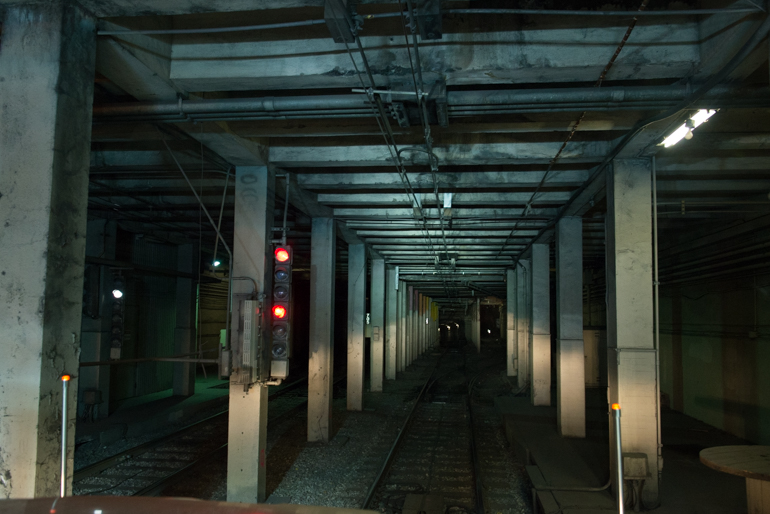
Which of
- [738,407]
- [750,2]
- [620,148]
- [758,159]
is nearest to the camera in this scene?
[750,2]

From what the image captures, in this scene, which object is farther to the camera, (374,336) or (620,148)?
(374,336)

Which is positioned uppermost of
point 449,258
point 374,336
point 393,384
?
point 449,258

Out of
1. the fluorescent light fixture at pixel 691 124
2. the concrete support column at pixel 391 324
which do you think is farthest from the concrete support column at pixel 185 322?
the fluorescent light fixture at pixel 691 124

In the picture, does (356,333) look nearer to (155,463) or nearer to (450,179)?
(155,463)

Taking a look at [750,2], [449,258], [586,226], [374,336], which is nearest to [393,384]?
[374,336]

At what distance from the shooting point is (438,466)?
35.3 feet

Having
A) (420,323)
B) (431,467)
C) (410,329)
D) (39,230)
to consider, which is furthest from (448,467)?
(420,323)

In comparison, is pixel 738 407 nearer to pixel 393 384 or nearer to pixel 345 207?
pixel 345 207

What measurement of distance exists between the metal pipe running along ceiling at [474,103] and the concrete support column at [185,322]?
12126 millimetres

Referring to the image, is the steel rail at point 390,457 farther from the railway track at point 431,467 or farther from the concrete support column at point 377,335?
the concrete support column at point 377,335

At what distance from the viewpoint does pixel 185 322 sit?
17906mm

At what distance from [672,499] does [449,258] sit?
12.9 m

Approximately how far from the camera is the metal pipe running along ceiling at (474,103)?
564 centimetres

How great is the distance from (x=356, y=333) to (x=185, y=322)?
584 cm
